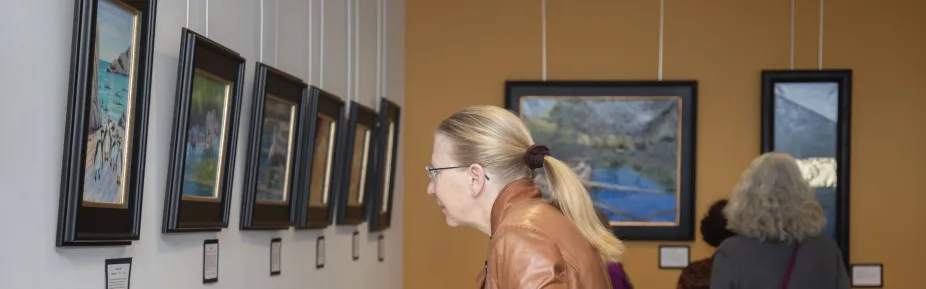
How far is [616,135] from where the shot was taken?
938 cm

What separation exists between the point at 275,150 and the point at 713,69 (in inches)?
175

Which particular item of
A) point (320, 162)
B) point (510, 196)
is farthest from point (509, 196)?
point (320, 162)

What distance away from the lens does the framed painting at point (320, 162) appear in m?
6.46

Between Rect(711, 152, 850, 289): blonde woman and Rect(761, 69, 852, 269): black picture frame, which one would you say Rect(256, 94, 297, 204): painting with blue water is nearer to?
Rect(711, 152, 850, 289): blonde woman

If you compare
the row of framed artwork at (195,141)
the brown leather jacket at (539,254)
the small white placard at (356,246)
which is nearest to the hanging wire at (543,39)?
the row of framed artwork at (195,141)

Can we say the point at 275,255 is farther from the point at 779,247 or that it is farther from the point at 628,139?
the point at 628,139

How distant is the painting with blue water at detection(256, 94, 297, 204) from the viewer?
5.72m

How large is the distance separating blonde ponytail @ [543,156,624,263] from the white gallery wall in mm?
1329

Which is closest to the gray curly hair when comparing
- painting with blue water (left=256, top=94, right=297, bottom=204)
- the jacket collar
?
painting with blue water (left=256, top=94, right=297, bottom=204)

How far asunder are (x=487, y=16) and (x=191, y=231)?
16.9 ft

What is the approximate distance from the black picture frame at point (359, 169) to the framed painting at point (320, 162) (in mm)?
90

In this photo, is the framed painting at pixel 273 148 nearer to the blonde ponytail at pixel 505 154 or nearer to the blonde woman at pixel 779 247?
the blonde woman at pixel 779 247

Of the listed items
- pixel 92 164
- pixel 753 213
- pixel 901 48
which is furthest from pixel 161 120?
pixel 901 48

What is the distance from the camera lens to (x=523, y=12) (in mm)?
9555
